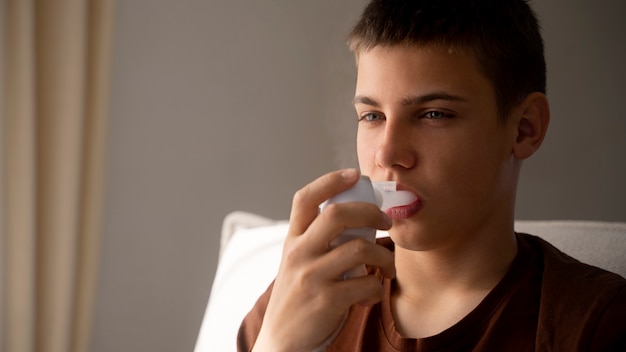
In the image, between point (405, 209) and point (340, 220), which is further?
point (405, 209)

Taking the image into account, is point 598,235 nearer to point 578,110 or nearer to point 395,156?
point 395,156

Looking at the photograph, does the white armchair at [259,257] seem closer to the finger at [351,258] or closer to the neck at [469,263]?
the neck at [469,263]

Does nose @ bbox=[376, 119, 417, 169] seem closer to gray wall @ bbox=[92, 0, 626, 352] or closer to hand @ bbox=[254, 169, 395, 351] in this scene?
hand @ bbox=[254, 169, 395, 351]

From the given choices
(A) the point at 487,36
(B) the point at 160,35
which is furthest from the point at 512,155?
(B) the point at 160,35

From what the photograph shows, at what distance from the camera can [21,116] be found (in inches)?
76.4

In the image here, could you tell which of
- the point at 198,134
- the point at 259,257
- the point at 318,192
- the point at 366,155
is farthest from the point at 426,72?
the point at 198,134

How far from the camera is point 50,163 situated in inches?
80.0

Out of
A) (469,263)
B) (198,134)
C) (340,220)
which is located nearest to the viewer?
(340,220)

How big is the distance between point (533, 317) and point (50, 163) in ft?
4.78

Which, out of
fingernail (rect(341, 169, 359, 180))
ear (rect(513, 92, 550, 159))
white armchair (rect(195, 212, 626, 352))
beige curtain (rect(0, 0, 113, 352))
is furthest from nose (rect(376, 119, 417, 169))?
beige curtain (rect(0, 0, 113, 352))

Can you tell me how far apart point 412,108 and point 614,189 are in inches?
41.9

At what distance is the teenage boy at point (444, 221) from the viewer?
3.22ft

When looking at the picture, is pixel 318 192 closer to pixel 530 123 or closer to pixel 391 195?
pixel 391 195

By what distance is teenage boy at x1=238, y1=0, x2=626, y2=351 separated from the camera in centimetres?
98
